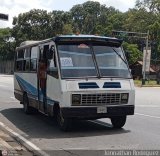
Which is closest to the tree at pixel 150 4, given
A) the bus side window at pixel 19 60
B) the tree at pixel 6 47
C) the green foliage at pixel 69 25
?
the green foliage at pixel 69 25

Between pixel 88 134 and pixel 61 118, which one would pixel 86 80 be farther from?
pixel 88 134

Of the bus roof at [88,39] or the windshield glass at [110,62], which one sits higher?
the bus roof at [88,39]

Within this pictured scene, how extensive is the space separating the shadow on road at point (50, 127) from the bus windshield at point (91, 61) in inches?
61.2

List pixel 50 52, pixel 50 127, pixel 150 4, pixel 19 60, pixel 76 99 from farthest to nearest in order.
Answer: pixel 150 4 → pixel 19 60 → pixel 50 127 → pixel 50 52 → pixel 76 99

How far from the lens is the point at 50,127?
14.3 metres

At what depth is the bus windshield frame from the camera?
42.9 ft

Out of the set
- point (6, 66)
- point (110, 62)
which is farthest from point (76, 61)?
point (6, 66)

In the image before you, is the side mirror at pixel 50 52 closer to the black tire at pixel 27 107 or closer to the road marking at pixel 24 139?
the road marking at pixel 24 139

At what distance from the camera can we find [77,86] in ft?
41.8

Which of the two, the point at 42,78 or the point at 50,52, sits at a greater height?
the point at 50,52

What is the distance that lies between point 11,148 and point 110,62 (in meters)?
4.34

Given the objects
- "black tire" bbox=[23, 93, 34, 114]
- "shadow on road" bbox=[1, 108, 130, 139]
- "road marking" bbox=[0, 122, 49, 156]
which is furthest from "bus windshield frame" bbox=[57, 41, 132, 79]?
"black tire" bbox=[23, 93, 34, 114]

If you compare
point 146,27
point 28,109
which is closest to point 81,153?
point 28,109

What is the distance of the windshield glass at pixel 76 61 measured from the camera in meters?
13.0
